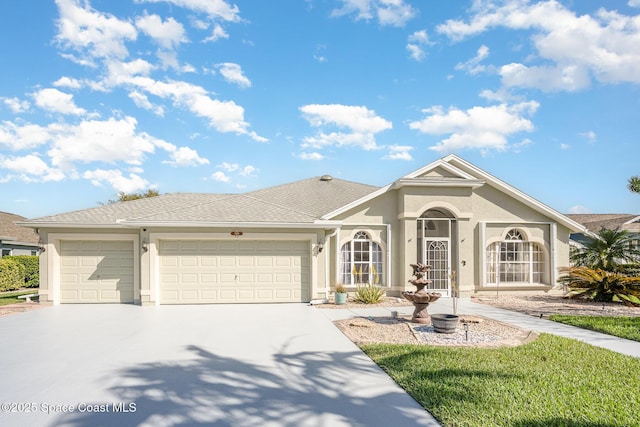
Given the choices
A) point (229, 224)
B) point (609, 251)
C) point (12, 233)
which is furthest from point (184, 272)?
point (12, 233)

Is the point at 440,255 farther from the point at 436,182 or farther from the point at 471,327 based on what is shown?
the point at 471,327

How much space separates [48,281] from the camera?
12930 millimetres

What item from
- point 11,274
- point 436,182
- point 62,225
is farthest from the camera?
point 11,274

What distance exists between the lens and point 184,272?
13102 millimetres

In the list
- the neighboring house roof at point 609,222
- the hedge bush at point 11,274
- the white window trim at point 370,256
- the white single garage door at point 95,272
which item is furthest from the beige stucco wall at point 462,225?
the hedge bush at point 11,274

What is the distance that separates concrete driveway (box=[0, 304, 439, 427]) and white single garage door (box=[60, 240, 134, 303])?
337 cm

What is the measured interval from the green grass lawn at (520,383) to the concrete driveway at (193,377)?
1.36ft

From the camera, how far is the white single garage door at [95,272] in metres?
13.2

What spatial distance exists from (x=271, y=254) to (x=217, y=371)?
7.53 metres

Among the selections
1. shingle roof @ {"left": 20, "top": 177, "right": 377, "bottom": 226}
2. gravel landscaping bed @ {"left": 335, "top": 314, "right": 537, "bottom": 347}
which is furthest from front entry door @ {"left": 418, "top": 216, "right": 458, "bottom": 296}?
gravel landscaping bed @ {"left": 335, "top": 314, "right": 537, "bottom": 347}

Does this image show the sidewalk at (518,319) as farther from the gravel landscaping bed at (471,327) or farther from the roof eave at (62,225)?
the roof eave at (62,225)

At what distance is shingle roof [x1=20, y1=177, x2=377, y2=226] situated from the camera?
13.0 m

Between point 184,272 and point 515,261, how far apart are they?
13.2m

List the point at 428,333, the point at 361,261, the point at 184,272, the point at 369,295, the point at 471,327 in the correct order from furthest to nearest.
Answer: the point at 361,261
the point at 369,295
the point at 184,272
the point at 471,327
the point at 428,333
